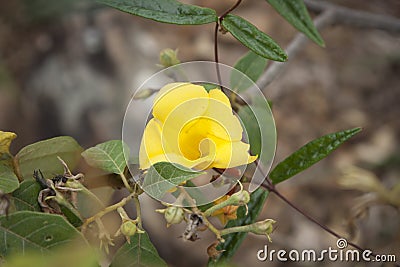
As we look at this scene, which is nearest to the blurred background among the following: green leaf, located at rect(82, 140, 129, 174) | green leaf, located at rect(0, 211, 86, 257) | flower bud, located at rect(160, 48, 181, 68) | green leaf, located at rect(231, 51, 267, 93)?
A: green leaf, located at rect(231, 51, 267, 93)

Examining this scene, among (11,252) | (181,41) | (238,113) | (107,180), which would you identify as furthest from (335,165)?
(11,252)

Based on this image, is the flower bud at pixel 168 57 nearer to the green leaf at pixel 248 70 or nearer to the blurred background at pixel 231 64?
the green leaf at pixel 248 70

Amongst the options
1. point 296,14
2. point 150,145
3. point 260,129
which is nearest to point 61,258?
point 150,145

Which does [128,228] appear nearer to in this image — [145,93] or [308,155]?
[145,93]

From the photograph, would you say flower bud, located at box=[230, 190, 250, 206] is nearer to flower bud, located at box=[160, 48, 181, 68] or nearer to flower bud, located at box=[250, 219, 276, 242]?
flower bud, located at box=[250, 219, 276, 242]

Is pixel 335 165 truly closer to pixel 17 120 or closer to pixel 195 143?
pixel 17 120

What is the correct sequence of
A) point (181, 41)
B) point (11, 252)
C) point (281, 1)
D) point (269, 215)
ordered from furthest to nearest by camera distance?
point (181, 41) → point (269, 215) → point (281, 1) → point (11, 252)
